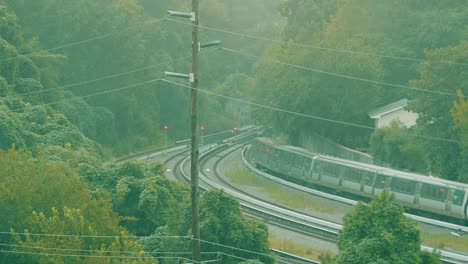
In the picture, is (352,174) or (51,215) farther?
(352,174)

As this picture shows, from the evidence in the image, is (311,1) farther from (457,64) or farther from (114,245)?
(114,245)

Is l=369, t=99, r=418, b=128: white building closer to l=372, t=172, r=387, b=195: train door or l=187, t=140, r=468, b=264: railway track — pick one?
l=372, t=172, r=387, b=195: train door

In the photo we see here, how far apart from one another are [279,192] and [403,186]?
33.4 feet

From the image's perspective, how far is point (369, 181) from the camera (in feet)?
144

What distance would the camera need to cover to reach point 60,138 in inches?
1672

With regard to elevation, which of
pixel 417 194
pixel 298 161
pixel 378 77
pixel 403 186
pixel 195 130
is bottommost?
pixel 298 161

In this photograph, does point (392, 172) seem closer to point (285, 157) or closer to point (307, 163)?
point (307, 163)

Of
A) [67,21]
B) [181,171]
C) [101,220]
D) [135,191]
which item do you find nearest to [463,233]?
[135,191]

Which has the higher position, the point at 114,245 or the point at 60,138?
the point at 114,245

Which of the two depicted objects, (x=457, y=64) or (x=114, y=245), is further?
(x=457, y=64)

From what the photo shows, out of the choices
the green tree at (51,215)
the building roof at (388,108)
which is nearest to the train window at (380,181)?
the building roof at (388,108)

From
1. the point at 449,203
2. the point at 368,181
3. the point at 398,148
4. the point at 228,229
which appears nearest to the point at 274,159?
the point at 398,148

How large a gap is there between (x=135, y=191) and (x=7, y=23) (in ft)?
88.7

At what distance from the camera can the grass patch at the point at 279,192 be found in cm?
4497
